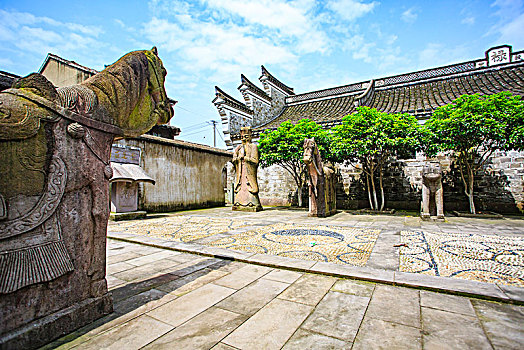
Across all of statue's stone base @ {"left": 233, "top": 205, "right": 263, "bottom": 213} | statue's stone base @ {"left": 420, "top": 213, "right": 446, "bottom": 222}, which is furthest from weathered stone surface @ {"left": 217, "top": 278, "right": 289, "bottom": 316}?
statue's stone base @ {"left": 233, "top": 205, "right": 263, "bottom": 213}

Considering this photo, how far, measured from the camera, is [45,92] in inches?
73.4

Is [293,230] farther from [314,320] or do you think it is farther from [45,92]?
[45,92]

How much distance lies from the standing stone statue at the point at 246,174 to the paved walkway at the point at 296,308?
7.23m

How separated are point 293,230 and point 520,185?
9611mm

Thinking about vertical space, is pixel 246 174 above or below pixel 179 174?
below

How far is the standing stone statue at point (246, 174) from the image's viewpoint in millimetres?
10898

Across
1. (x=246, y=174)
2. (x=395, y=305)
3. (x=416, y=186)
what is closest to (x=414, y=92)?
(x=416, y=186)

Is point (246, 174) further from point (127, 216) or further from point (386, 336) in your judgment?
point (386, 336)

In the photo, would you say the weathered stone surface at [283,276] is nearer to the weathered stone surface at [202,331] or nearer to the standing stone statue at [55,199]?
the weathered stone surface at [202,331]

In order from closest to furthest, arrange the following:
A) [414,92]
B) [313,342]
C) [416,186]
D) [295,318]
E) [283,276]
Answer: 1. [313,342]
2. [295,318]
3. [283,276]
4. [416,186]
5. [414,92]

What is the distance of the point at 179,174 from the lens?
11.9 meters

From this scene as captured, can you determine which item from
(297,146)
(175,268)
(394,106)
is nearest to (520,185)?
(394,106)

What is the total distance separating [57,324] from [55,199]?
856mm

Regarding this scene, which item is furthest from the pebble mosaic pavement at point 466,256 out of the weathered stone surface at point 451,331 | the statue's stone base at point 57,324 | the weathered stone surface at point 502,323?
the statue's stone base at point 57,324
